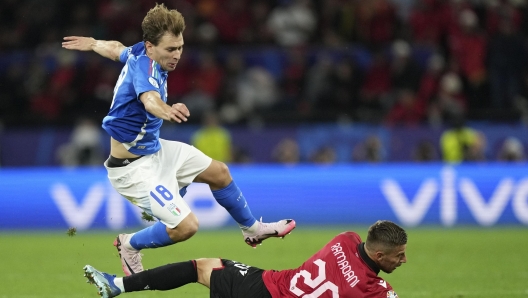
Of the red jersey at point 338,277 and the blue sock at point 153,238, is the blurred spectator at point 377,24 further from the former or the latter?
the red jersey at point 338,277

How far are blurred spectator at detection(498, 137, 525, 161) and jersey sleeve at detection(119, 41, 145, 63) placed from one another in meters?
9.52

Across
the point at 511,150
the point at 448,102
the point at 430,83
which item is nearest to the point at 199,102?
the point at 430,83

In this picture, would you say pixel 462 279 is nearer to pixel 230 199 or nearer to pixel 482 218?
pixel 230 199

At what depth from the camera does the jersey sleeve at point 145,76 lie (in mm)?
6836

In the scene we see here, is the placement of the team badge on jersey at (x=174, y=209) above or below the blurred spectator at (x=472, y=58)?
below

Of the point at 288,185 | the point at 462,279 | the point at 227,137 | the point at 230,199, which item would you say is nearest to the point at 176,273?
the point at 230,199

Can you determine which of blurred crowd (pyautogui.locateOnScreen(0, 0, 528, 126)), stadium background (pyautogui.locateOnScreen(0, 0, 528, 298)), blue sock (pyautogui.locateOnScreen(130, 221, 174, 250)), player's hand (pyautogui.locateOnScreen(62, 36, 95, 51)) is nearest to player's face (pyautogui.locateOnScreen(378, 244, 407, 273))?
blue sock (pyautogui.locateOnScreen(130, 221, 174, 250))

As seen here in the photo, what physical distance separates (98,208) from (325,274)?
863 cm

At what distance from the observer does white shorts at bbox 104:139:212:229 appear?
7125 mm

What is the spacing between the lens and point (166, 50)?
7039 mm

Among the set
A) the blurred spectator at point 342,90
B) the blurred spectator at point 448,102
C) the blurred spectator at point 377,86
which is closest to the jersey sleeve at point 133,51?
the blurred spectator at point 342,90

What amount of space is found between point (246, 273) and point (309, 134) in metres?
9.93

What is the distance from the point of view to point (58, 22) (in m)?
18.7

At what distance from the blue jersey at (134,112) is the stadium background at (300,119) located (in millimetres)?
3965
